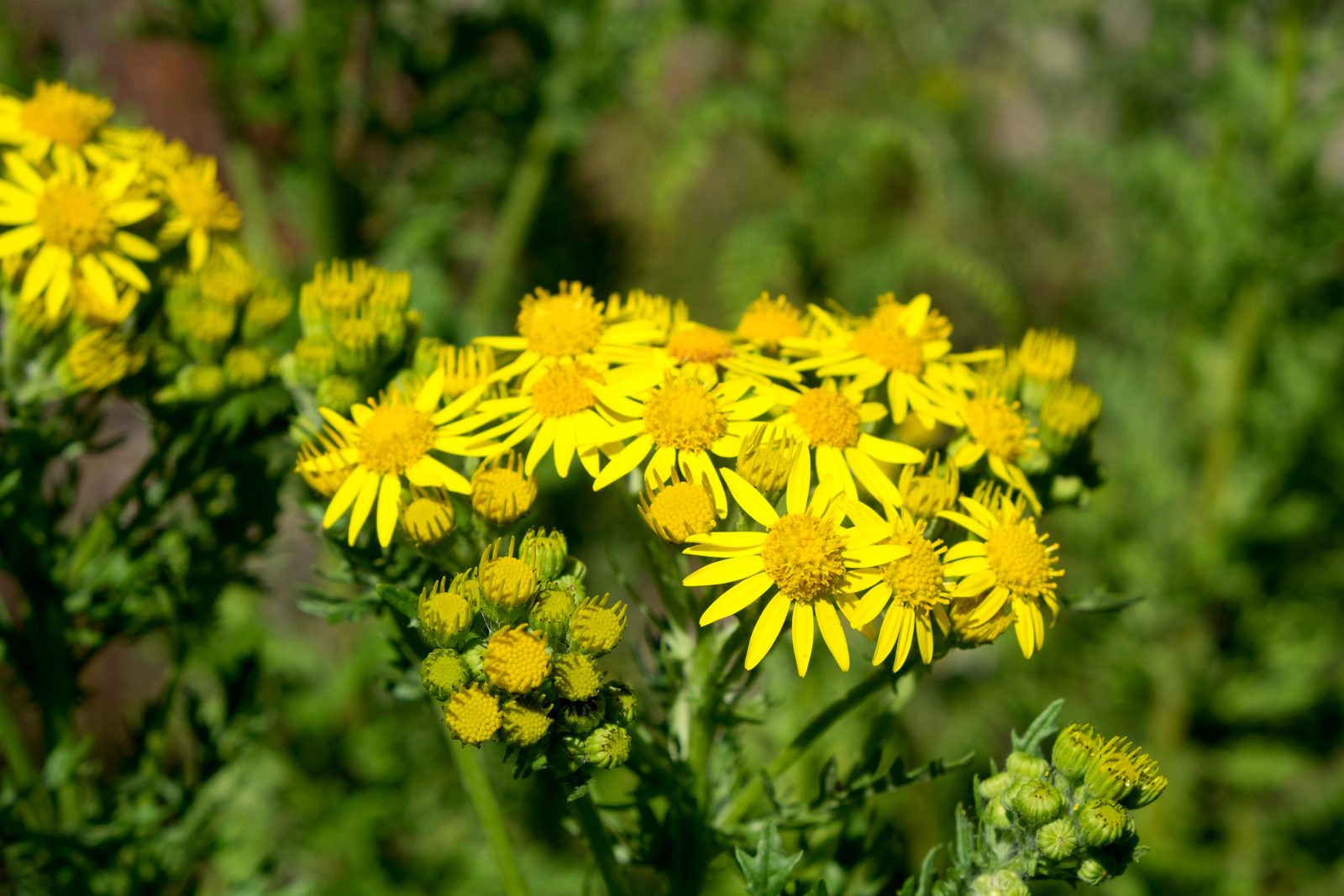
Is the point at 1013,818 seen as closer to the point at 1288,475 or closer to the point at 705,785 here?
the point at 705,785

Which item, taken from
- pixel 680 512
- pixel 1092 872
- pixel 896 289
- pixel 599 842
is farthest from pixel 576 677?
pixel 896 289

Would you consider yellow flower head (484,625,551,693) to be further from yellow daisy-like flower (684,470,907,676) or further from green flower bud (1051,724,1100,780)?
green flower bud (1051,724,1100,780)

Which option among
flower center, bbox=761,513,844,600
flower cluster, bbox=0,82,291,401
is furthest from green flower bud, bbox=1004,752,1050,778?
flower cluster, bbox=0,82,291,401

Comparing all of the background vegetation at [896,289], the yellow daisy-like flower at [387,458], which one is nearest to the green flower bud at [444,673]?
the yellow daisy-like flower at [387,458]

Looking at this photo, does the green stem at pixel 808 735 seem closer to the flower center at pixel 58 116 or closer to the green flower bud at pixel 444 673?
the green flower bud at pixel 444 673

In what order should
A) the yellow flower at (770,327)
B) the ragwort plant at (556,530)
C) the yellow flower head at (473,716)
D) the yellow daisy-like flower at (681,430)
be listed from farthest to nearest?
1. the yellow flower at (770,327)
2. the yellow daisy-like flower at (681,430)
3. the ragwort plant at (556,530)
4. the yellow flower head at (473,716)

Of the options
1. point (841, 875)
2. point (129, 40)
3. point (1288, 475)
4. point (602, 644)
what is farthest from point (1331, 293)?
point (129, 40)
